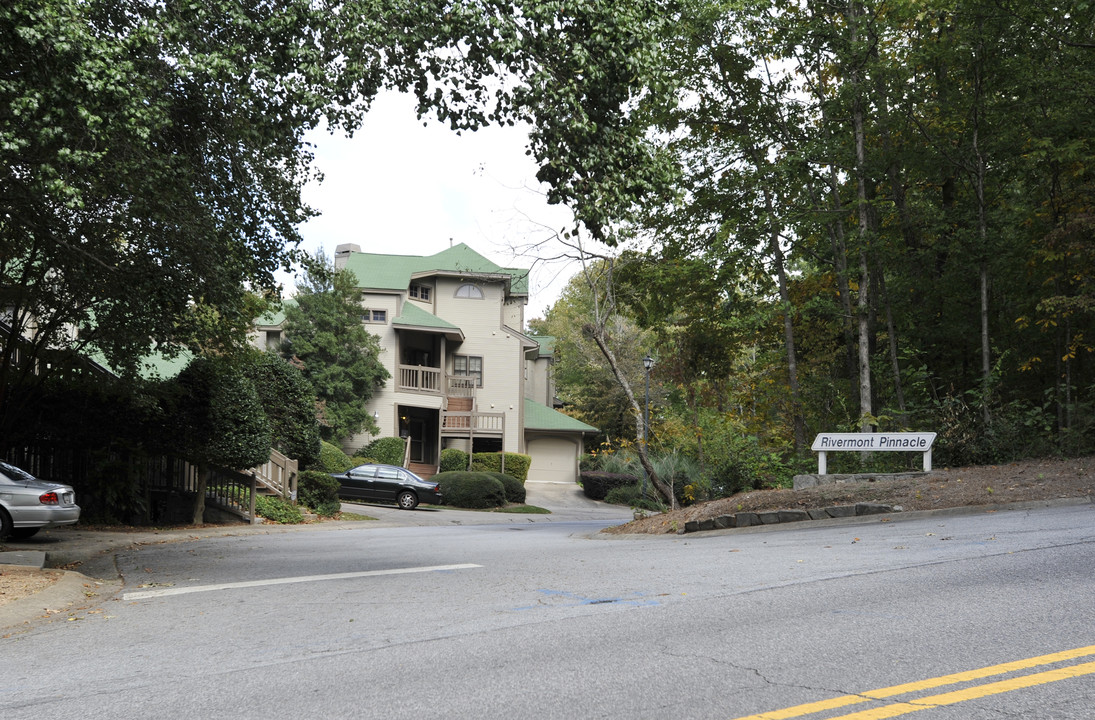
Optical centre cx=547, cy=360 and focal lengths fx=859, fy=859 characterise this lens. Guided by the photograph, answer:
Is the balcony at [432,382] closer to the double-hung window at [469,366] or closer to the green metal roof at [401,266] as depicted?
the double-hung window at [469,366]

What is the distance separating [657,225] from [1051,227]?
878 centimetres

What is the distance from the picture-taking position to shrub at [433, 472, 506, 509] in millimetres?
33125

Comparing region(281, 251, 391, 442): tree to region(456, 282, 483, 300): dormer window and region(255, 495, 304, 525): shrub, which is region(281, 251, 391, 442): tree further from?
region(255, 495, 304, 525): shrub

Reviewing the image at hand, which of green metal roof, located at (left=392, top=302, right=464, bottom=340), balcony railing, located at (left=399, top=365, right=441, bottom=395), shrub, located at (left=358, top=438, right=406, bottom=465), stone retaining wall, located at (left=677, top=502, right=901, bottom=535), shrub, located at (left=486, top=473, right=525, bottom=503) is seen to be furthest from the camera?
balcony railing, located at (left=399, top=365, right=441, bottom=395)

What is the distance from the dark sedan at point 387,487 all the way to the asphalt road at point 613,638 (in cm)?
1982

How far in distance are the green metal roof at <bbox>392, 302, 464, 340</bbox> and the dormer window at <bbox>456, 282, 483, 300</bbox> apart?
8.15ft

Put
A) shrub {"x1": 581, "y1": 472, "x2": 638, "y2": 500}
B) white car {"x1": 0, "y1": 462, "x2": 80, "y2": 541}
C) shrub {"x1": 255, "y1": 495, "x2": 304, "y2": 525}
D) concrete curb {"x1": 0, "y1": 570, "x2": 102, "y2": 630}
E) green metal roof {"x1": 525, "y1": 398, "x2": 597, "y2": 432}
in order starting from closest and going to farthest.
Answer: concrete curb {"x1": 0, "y1": 570, "x2": 102, "y2": 630} → white car {"x1": 0, "y1": 462, "x2": 80, "y2": 541} → shrub {"x1": 255, "y1": 495, "x2": 304, "y2": 525} → shrub {"x1": 581, "y1": 472, "x2": 638, "y2": 500} → green metal roof {"x1": 525, "y1": 398, "x2": 597, "y2": 432}

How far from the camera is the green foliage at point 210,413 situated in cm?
1938

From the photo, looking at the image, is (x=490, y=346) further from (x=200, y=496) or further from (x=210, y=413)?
(x=210, y=413)

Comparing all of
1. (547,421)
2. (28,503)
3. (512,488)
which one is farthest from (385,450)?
(28,503)

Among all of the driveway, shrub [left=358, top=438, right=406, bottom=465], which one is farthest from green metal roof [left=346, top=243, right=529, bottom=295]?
the driveway

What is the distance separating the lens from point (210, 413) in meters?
19.4

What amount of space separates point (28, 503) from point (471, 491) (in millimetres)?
19342

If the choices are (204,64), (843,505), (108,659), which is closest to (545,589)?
(108,659)
